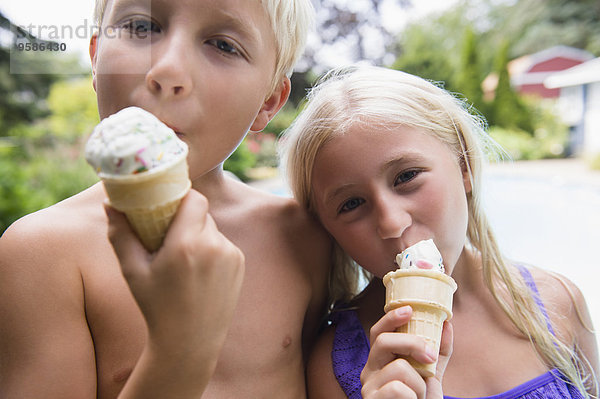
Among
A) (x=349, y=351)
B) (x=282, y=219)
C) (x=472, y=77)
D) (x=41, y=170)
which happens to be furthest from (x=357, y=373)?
(x=472, y=77)

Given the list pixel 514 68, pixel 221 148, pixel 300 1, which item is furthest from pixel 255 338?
pixel 514 68

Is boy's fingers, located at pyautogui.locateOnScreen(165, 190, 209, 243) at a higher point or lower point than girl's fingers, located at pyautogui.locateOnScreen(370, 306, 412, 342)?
higher

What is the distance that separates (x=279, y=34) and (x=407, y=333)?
0.98 m

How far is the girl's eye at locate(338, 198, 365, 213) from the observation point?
1.57 m

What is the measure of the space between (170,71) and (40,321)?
70cm

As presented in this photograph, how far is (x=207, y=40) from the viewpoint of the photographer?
124cm

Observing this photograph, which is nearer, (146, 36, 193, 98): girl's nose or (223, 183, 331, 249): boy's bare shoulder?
(146, 36, 193, 98): girl's nose

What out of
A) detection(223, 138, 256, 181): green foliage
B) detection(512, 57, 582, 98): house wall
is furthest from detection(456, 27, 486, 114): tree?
detection(223, 138, 256, 181): green foliage

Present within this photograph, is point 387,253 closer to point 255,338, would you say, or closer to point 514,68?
point 255,338

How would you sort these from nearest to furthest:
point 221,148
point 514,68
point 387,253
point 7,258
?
point 7,258 → point 221,148 → point 387,253 → point 514,68

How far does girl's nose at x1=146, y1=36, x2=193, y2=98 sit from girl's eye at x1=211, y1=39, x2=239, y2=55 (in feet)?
0.37

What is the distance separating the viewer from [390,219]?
1.42 m

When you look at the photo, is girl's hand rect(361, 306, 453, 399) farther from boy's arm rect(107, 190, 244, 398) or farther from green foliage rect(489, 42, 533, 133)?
green foliage rect(489, 42, 533, 133)

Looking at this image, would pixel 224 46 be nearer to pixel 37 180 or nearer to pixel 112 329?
pixel 112 329
